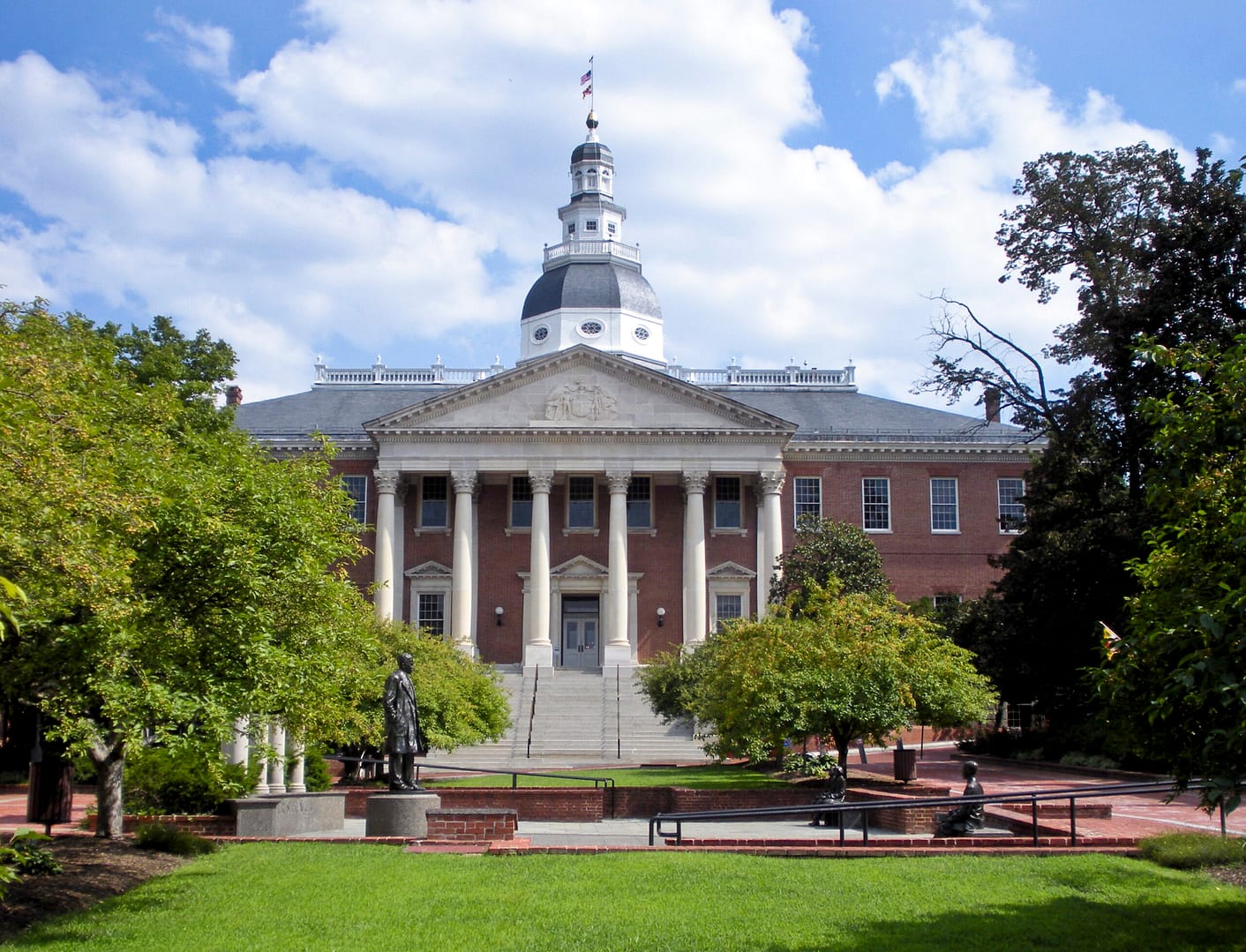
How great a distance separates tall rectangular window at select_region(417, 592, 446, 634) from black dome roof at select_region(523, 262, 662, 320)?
75.9 ft

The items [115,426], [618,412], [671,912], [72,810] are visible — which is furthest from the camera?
[618,412]

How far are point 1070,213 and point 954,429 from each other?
20.1 metres

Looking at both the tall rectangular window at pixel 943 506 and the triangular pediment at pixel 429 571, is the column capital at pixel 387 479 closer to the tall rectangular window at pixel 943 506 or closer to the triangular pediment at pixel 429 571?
the triangular pediment at pixel 429 571

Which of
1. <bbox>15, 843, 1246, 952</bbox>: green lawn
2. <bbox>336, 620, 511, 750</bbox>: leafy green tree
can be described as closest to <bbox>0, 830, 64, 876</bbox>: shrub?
<bbox>15, 843, 1246, 952</bbox>: green lawn

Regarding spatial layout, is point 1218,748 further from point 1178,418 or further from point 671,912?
point 671,912

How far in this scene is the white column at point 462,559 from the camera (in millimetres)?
51344

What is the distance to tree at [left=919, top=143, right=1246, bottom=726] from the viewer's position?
102ft

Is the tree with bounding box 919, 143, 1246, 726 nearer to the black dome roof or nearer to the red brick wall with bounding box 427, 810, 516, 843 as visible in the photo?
the red brick wall with bounding box 427, 810, 516, 843

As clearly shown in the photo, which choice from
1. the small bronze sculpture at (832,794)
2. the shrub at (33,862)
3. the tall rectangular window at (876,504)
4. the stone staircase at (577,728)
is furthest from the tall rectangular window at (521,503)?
the shrub at (33,862)

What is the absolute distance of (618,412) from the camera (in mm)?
52312

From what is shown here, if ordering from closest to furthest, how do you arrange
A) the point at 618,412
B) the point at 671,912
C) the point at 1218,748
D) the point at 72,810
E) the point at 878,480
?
1. the point at 1218,748
2. the point at 671,912
3. the point at 72,810
4. the point at 618,412
5. the point at 878,480

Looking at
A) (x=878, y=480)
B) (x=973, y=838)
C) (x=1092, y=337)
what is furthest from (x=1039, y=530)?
(x=973, y=838)

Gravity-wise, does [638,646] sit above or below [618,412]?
below

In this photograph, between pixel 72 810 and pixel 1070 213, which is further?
pixel 1070 213
